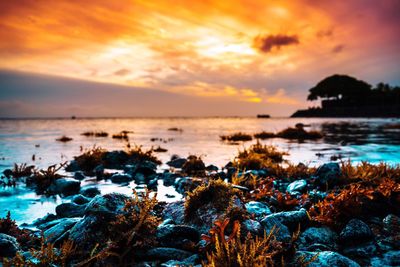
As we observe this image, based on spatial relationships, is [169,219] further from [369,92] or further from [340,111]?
[369,92]

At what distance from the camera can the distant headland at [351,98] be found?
93.4m

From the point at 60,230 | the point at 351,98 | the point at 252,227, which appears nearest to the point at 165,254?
the point at 252,227

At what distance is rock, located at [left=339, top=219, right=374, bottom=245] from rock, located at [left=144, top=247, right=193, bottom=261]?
2.17 m

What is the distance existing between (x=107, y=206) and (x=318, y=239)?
293 cm

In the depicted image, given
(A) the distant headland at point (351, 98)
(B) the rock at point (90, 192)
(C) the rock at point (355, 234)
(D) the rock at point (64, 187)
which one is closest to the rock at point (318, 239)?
(C) the rock at point (355, 234)

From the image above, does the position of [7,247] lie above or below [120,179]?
above

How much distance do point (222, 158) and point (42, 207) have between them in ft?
28.4

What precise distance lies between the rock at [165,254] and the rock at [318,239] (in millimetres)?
1538

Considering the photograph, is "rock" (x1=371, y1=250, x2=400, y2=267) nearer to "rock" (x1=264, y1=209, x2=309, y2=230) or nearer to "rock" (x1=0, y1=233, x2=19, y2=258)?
"rock" (x1=264, y1=209, x2=309, y2=230)

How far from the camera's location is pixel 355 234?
3.90m

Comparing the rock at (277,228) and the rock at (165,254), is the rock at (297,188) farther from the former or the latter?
the rock at (165,254)

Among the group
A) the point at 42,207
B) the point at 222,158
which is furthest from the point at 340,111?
the point at 42,207

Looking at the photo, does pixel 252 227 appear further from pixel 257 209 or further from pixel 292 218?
pixel 257 209

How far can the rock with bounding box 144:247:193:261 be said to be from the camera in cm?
335
